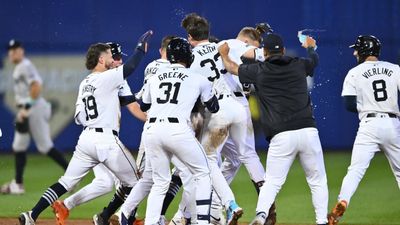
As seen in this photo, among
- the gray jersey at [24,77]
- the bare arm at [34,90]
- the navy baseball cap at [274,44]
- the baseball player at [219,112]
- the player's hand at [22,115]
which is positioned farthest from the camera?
the player's hand at [22,115]

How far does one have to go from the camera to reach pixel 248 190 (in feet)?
41.0

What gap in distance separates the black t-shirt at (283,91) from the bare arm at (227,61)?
0.28m

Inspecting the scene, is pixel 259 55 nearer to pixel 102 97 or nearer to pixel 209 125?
pixel 209 125

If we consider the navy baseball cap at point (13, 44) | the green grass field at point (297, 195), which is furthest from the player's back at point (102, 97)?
the navy baseball cap at point (13, 44)

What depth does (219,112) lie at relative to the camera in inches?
357

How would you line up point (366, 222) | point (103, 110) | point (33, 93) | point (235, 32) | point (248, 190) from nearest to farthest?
point (103, 110), point (366, 222), point (248, 190), point (33, 93), point (235, 32)

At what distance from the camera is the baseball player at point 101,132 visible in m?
8.63

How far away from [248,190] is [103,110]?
167 inches

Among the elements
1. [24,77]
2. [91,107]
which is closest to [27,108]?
[24,77]

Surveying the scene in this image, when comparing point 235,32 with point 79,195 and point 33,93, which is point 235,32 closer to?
point 33,93

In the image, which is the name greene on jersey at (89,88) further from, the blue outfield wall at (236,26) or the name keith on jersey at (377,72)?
the blue outfield wall at (236,26)

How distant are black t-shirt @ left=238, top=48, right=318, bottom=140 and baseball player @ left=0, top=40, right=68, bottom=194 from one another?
505 centimetres

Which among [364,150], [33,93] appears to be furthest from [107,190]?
[33,93]

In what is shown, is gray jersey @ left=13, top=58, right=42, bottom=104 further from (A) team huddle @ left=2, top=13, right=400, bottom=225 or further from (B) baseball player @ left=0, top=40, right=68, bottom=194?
(A) team huddle @ left=2, top=13, right=400, bottom=225
